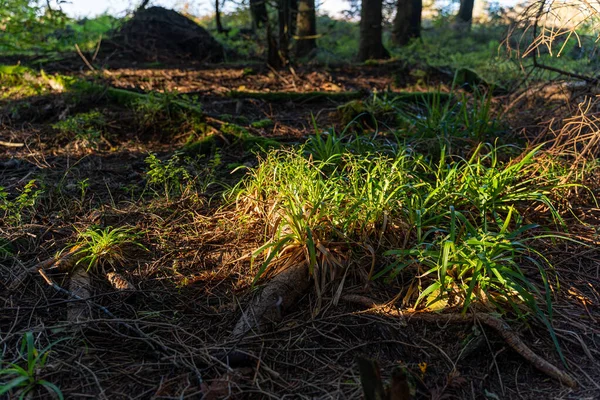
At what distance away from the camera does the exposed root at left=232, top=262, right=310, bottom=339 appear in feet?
7.35

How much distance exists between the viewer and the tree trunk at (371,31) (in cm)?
834

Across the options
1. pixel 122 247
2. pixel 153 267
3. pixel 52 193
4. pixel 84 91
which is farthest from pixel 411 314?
pixel 84 91

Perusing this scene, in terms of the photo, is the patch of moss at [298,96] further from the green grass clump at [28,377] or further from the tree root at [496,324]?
the green grass clump at [28,377]

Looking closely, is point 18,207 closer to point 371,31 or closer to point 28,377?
point 28,377

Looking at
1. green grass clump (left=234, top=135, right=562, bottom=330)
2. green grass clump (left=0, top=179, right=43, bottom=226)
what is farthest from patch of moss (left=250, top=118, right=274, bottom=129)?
green grass clump (left=0, top=179, right=43, bottom=226)

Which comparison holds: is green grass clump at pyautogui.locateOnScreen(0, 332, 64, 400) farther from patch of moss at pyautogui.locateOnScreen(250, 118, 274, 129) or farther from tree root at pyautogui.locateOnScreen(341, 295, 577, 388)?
patch of moss at pyautogui.locateOnScreen(250, 118, 274, 129)

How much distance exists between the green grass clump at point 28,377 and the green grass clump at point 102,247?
2.45 feet

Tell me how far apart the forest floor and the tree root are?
3 cm

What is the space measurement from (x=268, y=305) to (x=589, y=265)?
203 cm

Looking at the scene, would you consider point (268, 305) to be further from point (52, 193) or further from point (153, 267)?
point (52, 193)

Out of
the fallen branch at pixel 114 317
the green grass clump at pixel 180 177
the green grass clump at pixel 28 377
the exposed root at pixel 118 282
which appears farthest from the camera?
the green grass clump at pixel 180 177

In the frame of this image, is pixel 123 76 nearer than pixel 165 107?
No

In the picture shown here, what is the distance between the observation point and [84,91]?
17.8ft

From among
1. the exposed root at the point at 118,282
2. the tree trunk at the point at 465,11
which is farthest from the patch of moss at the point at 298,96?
the tree trunk at the point at 465,11
